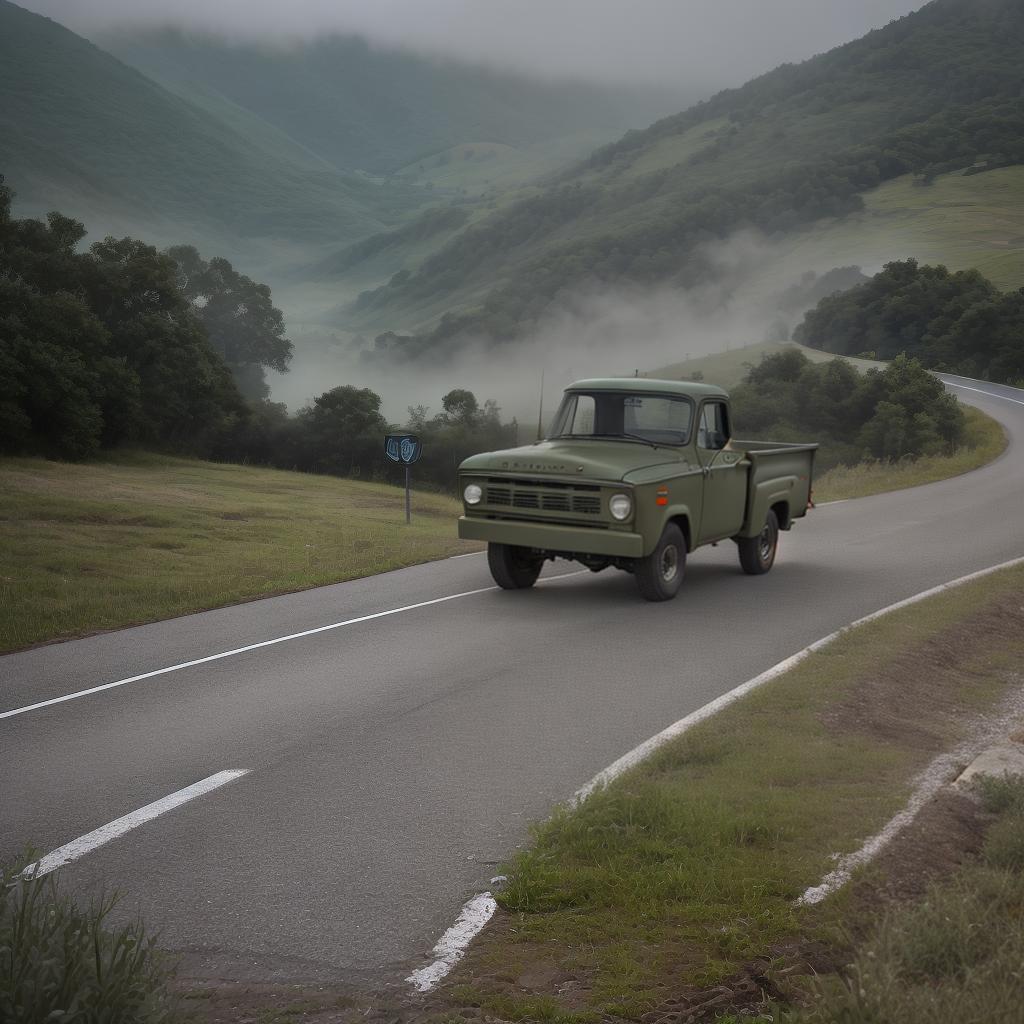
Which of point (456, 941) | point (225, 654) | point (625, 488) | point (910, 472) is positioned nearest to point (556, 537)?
point (625, 488)

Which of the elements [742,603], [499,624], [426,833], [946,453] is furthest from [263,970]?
[946,453]

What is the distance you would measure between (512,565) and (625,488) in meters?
2.25

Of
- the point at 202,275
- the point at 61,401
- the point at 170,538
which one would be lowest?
the point at 170,538

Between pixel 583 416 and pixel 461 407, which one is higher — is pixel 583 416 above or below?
below

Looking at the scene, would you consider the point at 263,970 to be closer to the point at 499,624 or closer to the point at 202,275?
the point at 499,624

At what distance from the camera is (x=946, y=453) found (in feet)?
148

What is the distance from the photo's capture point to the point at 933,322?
81812 mm

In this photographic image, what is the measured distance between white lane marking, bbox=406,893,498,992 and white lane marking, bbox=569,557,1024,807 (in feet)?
3.73

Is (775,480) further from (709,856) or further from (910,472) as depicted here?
(910,472)

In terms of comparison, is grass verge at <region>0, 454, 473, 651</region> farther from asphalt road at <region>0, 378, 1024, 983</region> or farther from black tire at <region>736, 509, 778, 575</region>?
black tire at <region>736, 509, 778, 575</region>

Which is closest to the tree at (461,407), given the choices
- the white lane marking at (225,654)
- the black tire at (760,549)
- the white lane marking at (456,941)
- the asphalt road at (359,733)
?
the black tire at (760,549)

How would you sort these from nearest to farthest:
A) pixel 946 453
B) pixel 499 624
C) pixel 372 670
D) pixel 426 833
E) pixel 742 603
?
pixel 426 833 < pixel 372 670 < pixel 499 624 < pixel 742 603 < pixel 946 453

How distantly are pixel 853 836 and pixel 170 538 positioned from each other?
17.0 metres

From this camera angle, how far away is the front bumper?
12195 millimetres
